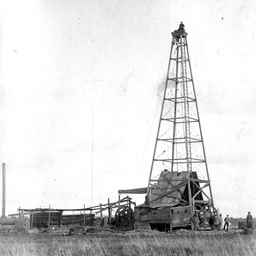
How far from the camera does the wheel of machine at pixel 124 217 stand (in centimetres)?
3431

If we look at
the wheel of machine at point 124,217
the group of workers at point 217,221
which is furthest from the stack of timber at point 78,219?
the group of workers at point 217,221

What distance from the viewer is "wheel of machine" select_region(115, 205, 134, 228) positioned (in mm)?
34312

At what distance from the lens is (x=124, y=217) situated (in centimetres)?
3469

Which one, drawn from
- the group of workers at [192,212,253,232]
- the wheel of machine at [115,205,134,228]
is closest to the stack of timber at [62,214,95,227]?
the wheel of machine at [115,205,134,228]

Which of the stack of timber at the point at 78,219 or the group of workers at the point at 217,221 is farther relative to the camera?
the stack of timber at the point at 78,219

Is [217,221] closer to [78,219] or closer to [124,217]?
[124,217]

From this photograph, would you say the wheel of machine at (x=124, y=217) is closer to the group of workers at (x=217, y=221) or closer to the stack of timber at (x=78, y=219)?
the stack of timber at (x=78, y=219)

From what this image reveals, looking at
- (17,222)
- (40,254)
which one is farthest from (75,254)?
(17,222)

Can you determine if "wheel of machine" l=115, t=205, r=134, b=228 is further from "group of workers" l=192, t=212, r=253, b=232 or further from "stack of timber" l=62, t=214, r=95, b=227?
"group of workers" l=192, t=212, r=253, b=232

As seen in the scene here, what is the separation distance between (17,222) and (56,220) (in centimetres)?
533

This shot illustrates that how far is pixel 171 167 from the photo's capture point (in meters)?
35.7

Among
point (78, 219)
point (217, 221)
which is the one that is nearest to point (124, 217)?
point (78, 219)

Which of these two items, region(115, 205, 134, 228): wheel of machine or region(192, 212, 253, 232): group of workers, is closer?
region(192, 212, 253, 232): group of workers

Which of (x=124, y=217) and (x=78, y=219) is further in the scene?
(x=78, y=219)
